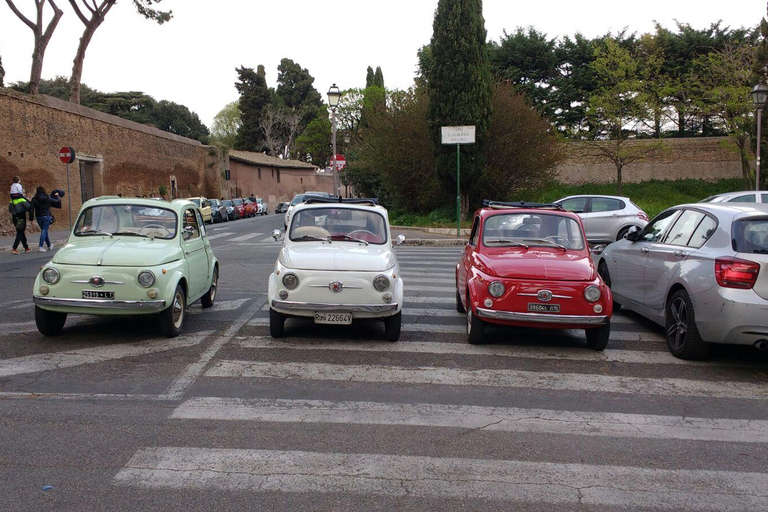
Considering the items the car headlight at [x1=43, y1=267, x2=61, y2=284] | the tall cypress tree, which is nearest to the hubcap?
the car headlight at [x1=43, y1=267, x2=61, y2=284]

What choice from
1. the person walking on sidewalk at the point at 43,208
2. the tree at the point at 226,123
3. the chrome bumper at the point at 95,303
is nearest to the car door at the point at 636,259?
the chrome bumper at the point at 95,303

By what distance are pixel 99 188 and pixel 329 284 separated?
34.4 metres

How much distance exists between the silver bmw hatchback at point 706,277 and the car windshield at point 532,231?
0.93m

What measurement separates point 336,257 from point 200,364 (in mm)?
→ 2020

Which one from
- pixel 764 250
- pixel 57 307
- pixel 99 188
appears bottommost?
pixel 57 307

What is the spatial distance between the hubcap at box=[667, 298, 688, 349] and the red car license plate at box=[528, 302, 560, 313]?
1.31 metres

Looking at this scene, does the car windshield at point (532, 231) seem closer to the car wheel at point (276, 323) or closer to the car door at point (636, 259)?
the car door at point (636, 259)

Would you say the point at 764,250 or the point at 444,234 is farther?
the point at 444,234

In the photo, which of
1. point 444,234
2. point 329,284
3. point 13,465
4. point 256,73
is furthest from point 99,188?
point 256,73

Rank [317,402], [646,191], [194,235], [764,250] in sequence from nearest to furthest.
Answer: [317,402]
[764,250]
[194,235]
[646,191]

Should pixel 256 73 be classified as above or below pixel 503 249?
above

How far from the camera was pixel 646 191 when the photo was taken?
142 feet

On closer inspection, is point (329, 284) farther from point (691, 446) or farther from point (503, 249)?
point (691, 446)

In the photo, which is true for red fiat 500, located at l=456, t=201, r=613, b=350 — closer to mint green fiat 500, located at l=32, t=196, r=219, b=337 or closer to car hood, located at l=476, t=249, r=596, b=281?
car hood, located at l=476, t=249, r=596, b=281
